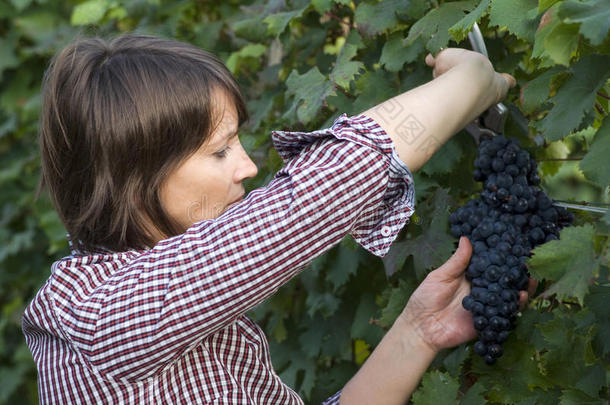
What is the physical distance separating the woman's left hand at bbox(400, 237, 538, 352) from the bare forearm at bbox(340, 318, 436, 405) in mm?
25

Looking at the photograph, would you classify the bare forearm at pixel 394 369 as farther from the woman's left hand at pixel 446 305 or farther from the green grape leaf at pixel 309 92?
the green grape leaf at pixel 309 92

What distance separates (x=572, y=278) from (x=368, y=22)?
79 cm

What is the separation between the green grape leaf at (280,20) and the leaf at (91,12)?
56.3 inches

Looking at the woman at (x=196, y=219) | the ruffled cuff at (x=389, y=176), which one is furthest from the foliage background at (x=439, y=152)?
the ruffled cuff at (x=389, y=176)

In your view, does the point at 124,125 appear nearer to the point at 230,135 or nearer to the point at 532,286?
the point at 230,135

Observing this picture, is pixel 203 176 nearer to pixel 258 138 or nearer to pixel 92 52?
pixel 92 52

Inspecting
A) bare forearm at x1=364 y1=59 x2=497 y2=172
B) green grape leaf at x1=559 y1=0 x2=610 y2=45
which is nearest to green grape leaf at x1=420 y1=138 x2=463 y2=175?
bare forearm at x1=364 y1=59 x2=497 y2=172

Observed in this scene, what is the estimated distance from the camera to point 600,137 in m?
1.10

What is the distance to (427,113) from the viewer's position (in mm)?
1211

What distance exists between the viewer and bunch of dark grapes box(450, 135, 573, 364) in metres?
1.20

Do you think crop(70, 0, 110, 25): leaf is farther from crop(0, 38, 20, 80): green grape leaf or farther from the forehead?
the forehead

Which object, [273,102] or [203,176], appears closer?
[203,176]

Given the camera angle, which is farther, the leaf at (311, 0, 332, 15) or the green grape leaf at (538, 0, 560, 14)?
the leaf at (311, 0, 332, 15)

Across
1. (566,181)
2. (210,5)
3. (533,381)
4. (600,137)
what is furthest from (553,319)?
(566,181)
